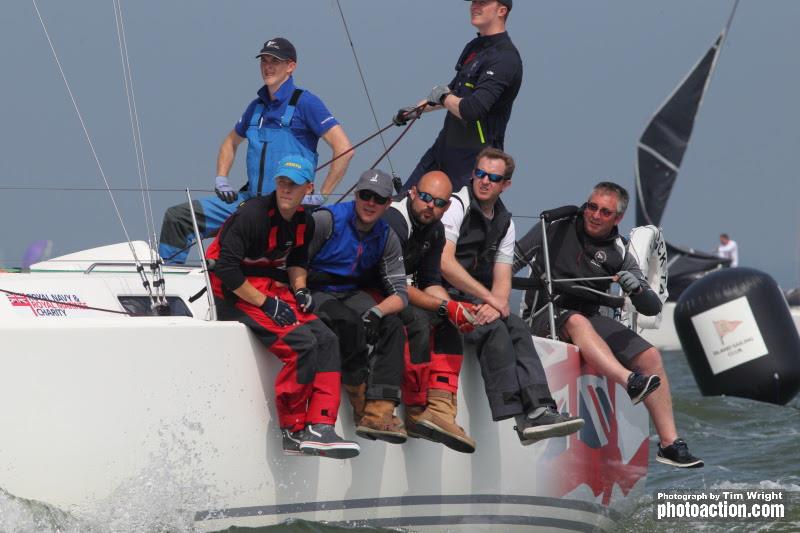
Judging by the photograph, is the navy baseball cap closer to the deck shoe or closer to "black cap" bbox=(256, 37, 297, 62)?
the deck shoe

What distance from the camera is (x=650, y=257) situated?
6738 millimetres

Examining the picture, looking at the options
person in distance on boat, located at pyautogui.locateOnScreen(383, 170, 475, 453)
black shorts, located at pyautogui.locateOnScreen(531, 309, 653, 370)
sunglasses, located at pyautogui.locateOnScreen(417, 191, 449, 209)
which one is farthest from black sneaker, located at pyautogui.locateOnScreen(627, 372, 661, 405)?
sunglasses, located at pyautogui.locateOnScreen(417, 191, 449, 209)

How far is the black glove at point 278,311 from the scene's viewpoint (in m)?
4.15

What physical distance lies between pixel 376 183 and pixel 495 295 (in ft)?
2.97

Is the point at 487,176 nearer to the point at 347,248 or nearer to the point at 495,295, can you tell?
the point at 495,295

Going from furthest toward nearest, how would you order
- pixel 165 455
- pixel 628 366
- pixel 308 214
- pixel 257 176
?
pixel 628 366 < pixel 257 176 < pixel 308 214 < pixel 165 455

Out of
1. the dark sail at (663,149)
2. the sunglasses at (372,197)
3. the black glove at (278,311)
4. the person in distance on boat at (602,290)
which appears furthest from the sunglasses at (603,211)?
the dark sail at (663,149)

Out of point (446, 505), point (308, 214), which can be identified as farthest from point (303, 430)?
point (446, 505)

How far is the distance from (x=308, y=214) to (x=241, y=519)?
1.06 meters

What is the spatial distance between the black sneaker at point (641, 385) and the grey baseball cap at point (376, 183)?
1.59 metres

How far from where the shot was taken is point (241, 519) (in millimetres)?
4172

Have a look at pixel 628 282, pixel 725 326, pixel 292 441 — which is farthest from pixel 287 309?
pixel 725 326

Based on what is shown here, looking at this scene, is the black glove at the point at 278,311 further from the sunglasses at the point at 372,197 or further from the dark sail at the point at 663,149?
the dark sail at the point at 663,149

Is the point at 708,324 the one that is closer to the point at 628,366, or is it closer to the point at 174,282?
the point at 628,366
